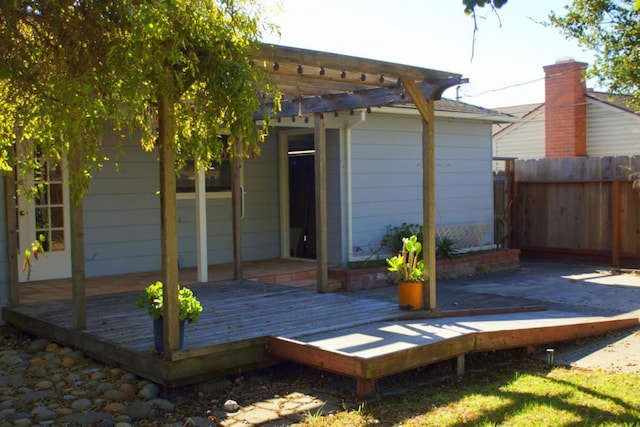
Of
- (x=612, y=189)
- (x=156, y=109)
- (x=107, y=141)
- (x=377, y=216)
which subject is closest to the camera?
(x=156, y=109)

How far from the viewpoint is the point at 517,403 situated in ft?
16.0

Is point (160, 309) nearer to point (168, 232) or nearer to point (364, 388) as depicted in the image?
point (168, 232)

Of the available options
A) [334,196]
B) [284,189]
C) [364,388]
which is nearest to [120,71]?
[364,388]

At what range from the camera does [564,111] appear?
713 inches

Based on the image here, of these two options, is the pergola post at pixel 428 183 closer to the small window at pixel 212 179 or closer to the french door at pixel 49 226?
the small window at pixel 212 179

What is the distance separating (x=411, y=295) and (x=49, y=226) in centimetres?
472

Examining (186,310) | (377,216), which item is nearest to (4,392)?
(186,310)

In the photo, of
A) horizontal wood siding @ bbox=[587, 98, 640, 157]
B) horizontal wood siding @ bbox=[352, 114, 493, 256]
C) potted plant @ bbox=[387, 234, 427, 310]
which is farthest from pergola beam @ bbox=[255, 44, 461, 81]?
horizontal wood siding @ bbox=[587, 98, 640, 157]

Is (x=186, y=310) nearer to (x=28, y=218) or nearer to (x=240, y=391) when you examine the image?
(x=240, y=391)

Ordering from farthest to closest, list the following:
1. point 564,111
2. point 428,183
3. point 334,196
Result: point 564,111, point 334,196, point 428,183

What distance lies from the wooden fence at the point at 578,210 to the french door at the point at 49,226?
942 centimetres

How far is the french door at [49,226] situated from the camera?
8.22 metres

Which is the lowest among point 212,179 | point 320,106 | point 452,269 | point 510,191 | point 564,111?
point 452,269

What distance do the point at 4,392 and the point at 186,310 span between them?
158 cm
